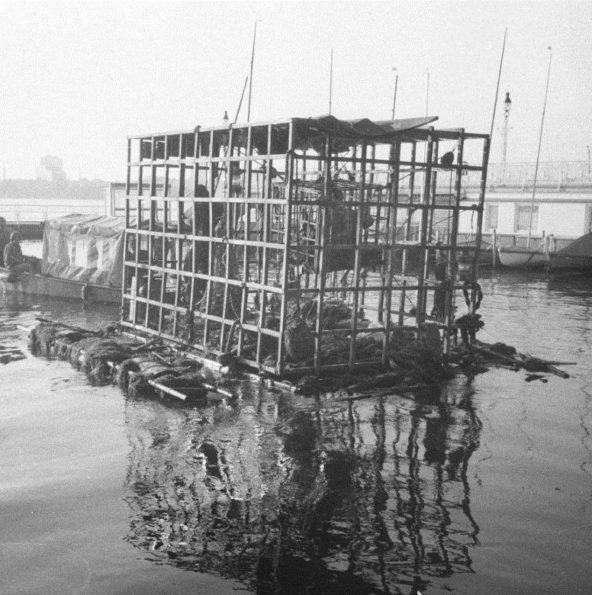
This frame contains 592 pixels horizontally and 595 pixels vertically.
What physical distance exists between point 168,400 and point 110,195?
78.3ft

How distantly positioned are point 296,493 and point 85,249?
1822 cm

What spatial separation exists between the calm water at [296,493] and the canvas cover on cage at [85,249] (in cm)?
1062

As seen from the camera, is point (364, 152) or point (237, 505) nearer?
point (237, 505)

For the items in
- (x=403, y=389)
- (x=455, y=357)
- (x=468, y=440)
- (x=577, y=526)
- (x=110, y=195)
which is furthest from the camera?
(x=110, y=195)

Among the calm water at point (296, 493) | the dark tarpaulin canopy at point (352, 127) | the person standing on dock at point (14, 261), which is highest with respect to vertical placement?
the dark tarpaulin canopy at point (352, 127)

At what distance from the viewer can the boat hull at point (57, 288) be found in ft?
76.9

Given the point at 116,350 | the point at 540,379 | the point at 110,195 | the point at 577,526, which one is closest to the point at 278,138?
the point at 116,350

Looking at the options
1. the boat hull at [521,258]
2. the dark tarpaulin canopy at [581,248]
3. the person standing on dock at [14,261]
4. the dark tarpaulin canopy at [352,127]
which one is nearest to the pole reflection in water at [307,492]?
the dark tarpaulin canopy at [352,127]

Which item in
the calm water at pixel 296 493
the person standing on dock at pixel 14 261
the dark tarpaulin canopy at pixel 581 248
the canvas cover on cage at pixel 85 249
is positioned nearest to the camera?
the calm water at pixel 296 493

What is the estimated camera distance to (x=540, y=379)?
14.0 m

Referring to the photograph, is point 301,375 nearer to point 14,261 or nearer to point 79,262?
point 79,262

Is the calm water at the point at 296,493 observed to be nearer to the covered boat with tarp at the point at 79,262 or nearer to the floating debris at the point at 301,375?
the floating debris at the point at 301,375

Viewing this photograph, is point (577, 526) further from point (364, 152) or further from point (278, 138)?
point (278, 138)

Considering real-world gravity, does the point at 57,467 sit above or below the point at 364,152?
below
